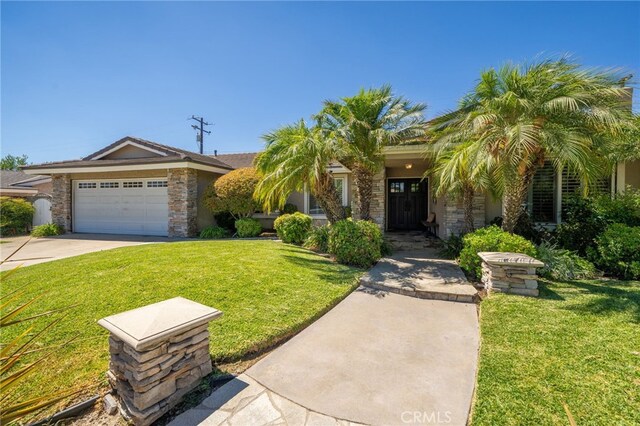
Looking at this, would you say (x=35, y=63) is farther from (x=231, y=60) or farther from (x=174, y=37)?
(x=231, y=60)

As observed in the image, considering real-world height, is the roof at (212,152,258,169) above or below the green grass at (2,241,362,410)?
above

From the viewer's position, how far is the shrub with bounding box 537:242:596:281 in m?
6.49

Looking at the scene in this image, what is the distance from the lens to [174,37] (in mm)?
8641

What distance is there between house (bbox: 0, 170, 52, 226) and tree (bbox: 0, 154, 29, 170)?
107 feet

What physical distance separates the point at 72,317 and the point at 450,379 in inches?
209

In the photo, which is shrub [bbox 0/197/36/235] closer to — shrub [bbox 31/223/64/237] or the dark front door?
Result: shrub [bbox 31/223/64/237]

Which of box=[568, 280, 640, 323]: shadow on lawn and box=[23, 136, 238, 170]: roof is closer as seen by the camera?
box=[568, 280, 640, 323]: shadow on lawn

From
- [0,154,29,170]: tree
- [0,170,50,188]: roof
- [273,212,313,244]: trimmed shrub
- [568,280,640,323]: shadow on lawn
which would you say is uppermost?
[0,154,29,170]: tree

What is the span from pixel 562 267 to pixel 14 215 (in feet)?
76.7

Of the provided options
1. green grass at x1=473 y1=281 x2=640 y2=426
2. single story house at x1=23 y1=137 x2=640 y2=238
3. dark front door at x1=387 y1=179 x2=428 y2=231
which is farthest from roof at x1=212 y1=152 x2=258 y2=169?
green grass at x1=473 y1=281 x2=640 y2=426

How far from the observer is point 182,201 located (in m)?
13.4

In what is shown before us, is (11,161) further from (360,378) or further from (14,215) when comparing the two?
(360,378)

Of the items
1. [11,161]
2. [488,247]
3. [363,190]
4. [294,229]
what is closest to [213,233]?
[294,229]

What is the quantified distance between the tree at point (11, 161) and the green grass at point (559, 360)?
222 feet
